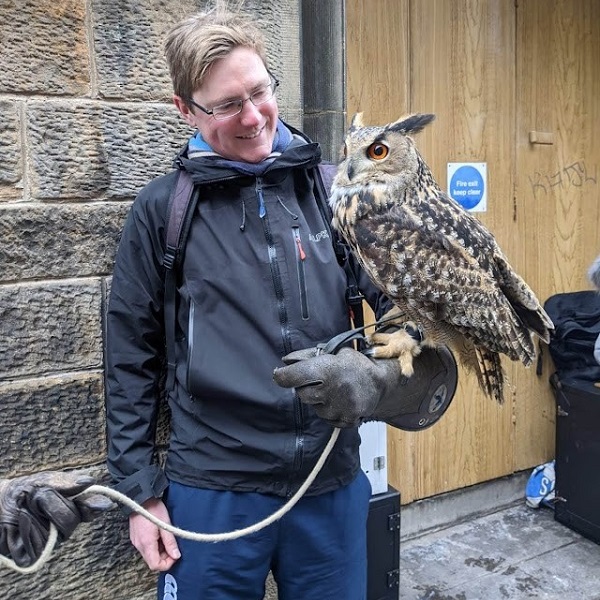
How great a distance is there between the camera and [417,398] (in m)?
1.88

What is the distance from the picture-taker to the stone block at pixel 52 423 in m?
2.06

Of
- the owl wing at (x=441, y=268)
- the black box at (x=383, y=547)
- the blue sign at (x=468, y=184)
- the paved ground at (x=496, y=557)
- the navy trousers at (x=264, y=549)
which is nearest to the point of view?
the navy trousers at (x=264, y=549)

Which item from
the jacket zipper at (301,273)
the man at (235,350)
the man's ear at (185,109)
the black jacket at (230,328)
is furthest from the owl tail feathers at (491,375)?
the man's ear at (185,109)

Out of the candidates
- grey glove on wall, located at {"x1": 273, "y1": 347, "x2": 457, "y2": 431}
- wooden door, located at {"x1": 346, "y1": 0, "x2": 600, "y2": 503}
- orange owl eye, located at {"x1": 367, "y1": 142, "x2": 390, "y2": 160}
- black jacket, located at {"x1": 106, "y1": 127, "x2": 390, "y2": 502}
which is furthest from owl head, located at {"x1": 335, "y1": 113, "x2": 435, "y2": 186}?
wooden door, located at {"x1": 346, "y1": 0, "x2": 600, "y2": 503}

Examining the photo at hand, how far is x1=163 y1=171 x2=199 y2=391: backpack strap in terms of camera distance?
5.61ft

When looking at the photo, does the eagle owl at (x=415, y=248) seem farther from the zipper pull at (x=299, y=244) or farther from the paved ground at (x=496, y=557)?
the paved ground at (x=496, y=557)

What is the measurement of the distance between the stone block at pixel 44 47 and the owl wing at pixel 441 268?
1049mm

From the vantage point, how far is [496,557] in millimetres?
3451

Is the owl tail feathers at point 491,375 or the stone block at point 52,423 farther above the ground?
the owl tail feathers at point 491,375

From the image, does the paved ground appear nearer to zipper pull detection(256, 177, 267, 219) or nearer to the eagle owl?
the eagle owl

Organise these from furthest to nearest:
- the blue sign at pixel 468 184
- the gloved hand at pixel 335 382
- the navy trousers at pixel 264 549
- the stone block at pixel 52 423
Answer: the blue sign at pixel 468 184, the stone block at pixel 52 423, the navy trousers at pixel 264 549, the gloved hand at pixel 335 382

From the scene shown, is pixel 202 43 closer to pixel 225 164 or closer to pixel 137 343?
pixel 225 164

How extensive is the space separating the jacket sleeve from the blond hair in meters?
0.29

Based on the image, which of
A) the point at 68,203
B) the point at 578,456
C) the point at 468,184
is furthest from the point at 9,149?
the point at 578,456
